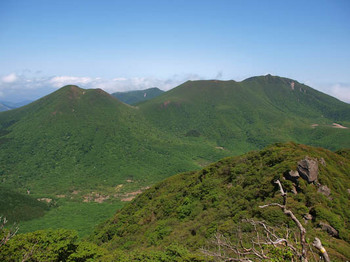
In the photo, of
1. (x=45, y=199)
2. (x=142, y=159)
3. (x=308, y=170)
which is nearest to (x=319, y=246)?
(x=308, y=170)

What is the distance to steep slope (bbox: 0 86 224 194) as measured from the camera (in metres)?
96.1

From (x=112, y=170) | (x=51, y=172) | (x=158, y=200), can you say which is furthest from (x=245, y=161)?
(x=51, y=172)

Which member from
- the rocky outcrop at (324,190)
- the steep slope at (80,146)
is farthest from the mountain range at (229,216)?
the steep slope at (80,146)

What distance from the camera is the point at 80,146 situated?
383 ft

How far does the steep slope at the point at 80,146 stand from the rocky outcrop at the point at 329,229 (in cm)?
7957

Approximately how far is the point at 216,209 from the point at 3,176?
10229 centimetres

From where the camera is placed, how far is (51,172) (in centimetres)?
9912

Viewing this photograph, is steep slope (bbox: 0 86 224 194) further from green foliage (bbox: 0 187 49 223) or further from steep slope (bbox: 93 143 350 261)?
steep slope (bbox: 93 143 350 261)

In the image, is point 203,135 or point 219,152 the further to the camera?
point 203,135

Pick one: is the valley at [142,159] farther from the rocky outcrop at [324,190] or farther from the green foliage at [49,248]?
the green foliage at [49,248]

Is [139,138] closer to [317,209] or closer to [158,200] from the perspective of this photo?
[158,200]

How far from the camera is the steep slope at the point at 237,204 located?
812 inches

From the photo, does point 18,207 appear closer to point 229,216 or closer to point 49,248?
point 49,248

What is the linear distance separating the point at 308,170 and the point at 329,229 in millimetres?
6686
